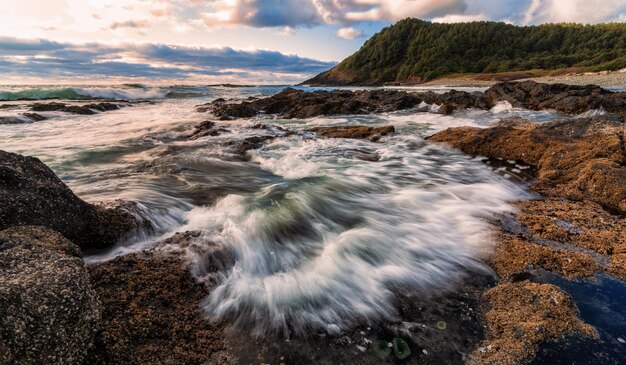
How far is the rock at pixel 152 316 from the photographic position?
2.19m

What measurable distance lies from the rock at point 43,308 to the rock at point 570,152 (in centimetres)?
632

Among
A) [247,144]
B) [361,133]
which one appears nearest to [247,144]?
[247,144]

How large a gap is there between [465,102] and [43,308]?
810 inches

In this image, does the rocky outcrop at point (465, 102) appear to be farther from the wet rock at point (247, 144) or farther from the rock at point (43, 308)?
the rock at point (43, 308)

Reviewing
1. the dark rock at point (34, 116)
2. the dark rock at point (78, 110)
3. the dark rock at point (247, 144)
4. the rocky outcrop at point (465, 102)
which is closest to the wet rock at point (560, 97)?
the rocky outcrop at point (465, 102)

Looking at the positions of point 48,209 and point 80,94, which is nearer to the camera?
A: point 48,209

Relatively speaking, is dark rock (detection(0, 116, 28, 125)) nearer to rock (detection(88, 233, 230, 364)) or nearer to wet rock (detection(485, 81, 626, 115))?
Answer: rock (detection(88, 233, 230, 364))

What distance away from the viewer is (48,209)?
3.38m

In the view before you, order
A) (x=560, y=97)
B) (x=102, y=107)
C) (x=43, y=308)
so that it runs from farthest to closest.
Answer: (x=102, y=107) → (x=560, y=97) → (x=43, y=308)

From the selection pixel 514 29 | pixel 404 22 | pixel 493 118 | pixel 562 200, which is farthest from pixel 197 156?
pixel 404 22

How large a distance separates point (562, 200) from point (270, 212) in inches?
175

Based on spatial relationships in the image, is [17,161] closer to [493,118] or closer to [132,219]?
[132,219]

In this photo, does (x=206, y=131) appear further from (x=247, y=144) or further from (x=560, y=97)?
(x=560, y=97)

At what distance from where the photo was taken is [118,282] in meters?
2.81
